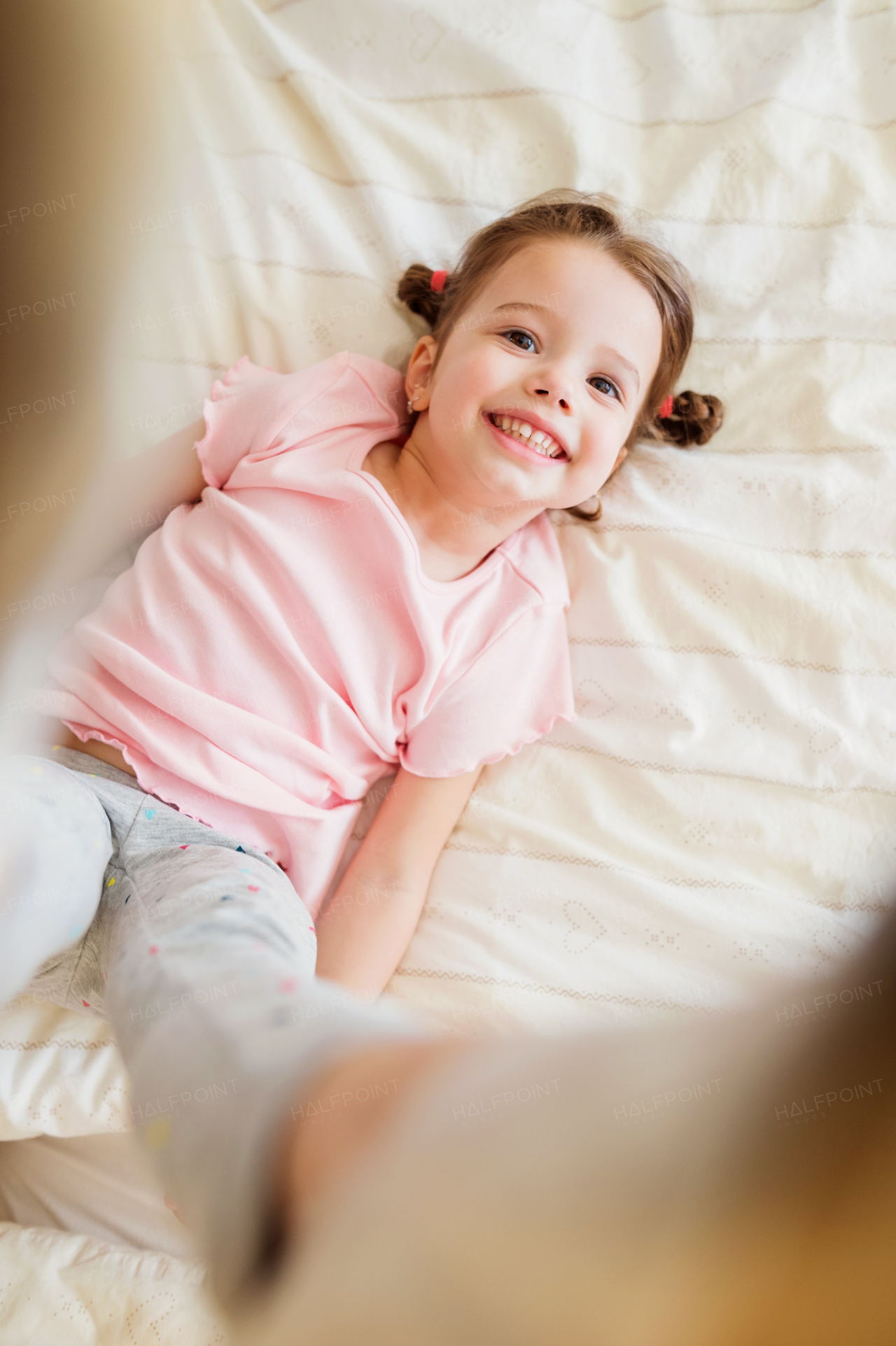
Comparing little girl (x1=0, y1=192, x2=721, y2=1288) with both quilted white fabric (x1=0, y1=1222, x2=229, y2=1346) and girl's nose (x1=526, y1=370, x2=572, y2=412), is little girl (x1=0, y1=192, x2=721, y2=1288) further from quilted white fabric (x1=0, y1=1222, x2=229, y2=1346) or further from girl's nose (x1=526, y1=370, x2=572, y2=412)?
quilted white fabric (x1=0, y1=1222, x2=229, y2=1346)

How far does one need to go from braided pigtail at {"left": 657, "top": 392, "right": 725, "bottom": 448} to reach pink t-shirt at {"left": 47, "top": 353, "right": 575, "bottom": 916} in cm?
23

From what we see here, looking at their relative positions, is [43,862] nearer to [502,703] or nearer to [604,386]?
[502,703]

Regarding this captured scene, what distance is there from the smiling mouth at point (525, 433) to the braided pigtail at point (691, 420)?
0.20m

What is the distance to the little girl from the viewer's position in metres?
0.83

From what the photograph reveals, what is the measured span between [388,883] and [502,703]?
0.71ft

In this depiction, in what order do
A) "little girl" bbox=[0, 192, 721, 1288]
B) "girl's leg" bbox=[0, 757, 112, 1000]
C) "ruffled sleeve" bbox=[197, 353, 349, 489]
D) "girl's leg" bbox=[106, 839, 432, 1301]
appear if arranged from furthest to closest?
1. "ruffled sleeve" bbox=[197, 353, 349, 489]
2. "little girl" bbox=[0, 192, 721, 1288]
3. "girl's leg" bbox=[0, 757, 112, 1000]
4. "girl's leg" bbox=[106, 839, 432, 1301]

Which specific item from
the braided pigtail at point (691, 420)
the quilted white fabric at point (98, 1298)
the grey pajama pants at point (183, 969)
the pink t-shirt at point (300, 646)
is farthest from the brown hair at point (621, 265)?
the quilted white fabric at point (98, 1298)

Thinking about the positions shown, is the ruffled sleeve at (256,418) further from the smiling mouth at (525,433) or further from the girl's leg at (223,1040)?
the girl's leg at (223,1040)

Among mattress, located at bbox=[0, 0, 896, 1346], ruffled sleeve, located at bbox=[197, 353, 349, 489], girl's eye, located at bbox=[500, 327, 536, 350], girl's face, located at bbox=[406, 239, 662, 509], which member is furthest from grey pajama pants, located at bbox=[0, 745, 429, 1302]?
girl's eye, located at bbox=[500, 327, 536, 350]

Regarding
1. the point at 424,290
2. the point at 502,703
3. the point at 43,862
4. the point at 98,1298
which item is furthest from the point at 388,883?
the point at 424,290

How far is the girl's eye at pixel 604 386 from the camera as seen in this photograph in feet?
3.02

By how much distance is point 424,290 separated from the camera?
3.37ft

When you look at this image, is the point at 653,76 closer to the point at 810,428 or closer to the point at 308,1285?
the point at 810,428

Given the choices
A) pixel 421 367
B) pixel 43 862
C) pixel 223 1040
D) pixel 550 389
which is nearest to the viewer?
pixel 223 1040
